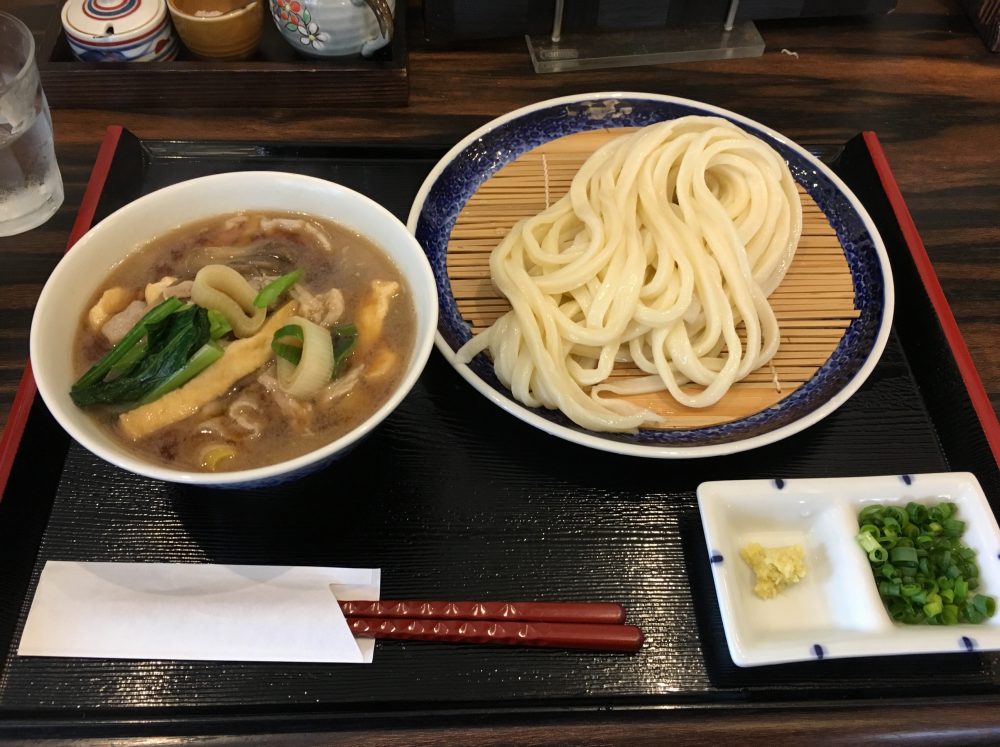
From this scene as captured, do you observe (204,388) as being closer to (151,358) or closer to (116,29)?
(151,358)

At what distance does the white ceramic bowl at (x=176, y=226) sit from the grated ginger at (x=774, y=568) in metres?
0.79

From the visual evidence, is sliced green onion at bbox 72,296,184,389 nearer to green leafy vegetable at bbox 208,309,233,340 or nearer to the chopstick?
green leafy vegetable at bbox 208,309,233,340

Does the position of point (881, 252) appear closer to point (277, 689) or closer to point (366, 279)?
point (366, 279)

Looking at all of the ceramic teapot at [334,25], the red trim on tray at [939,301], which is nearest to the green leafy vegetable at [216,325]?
the ceramic teapot at [334,25]

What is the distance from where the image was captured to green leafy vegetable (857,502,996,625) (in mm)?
1478

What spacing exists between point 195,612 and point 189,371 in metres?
0.46

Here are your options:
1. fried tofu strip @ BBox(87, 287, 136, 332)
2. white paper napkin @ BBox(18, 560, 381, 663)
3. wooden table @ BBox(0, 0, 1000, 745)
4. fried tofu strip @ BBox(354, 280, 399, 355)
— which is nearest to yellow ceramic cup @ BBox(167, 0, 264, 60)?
wooden table @ BBox(0, 0, 1000, 745)

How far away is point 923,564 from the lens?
59.6 inches

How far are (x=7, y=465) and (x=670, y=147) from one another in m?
1.71

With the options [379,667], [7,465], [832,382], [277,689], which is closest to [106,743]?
[277,689]

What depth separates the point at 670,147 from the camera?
1986 mm

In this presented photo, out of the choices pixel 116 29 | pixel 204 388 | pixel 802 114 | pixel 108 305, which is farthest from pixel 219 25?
pixel 802 114

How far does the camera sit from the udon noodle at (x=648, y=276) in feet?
5.77

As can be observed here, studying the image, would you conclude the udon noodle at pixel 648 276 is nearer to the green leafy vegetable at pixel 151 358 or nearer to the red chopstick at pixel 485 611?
the red chopstick at pixel 485 611
